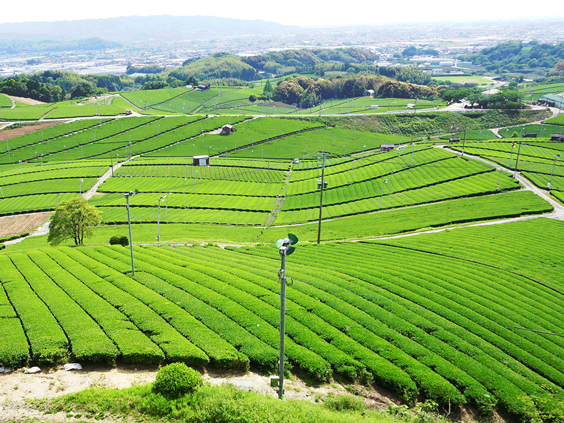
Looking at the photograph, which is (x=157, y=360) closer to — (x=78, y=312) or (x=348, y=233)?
(x=78, y=312)

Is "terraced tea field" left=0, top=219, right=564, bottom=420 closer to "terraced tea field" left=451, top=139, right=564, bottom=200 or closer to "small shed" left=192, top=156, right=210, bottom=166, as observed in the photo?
"terraced tea field" left=451, top=139, right=564, bottom=200

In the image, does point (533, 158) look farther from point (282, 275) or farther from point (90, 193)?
point (90, 193)

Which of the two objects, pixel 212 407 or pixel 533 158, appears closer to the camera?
pixel 212 407

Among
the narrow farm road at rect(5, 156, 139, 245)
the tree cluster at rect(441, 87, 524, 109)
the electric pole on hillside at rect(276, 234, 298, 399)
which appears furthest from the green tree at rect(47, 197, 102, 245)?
the tree cluster at rect(441, 87, 524, 109)

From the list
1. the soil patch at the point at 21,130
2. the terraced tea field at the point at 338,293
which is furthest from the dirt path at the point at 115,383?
the soil patch at the point at 21,130

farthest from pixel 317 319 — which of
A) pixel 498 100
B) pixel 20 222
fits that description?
pixel 498 100

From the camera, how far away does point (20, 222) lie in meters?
81.2

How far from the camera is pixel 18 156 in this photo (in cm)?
13375

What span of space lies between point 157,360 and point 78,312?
859 cm

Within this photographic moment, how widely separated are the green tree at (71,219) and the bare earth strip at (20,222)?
24.4 metres

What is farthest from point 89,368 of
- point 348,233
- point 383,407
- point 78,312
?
point 348,233

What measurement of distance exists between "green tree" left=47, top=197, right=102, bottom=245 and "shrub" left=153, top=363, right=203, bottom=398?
42947 millimetres

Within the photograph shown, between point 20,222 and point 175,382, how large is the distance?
77230mm

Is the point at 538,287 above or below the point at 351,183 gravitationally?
above
